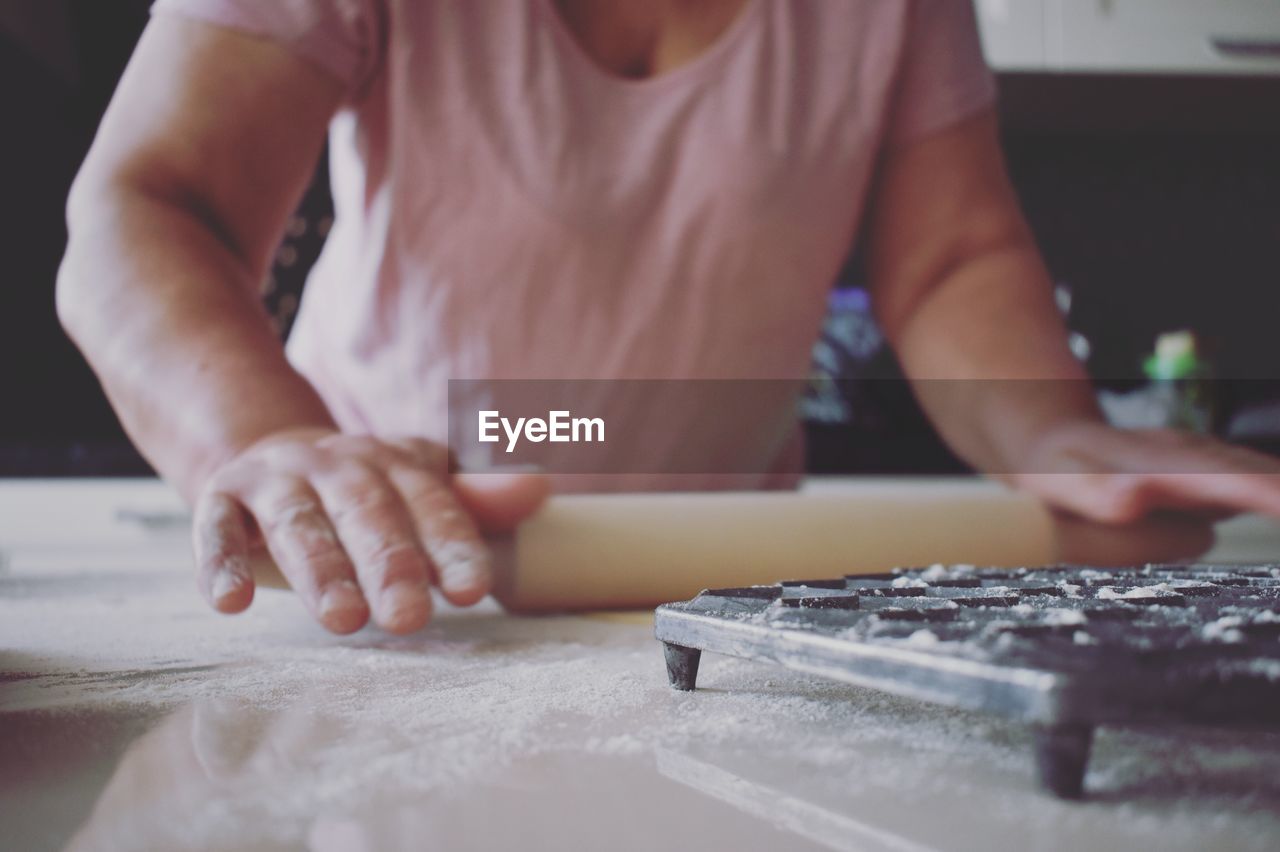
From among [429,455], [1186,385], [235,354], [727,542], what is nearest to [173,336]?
[235,354]

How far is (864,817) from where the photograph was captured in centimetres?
17

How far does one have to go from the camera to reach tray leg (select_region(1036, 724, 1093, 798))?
6.7 inches

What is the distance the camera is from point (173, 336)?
53 centimetres

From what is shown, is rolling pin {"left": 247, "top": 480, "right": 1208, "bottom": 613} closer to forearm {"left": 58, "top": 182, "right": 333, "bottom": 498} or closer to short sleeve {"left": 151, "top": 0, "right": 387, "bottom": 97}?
forearm {"left": 58, "top": 182, "right": 333, "bottom": 498}

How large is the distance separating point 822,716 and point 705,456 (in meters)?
0.68

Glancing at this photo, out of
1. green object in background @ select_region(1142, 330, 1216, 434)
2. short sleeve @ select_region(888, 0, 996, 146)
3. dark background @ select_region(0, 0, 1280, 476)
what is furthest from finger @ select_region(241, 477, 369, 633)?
green object in background @ select_region(1142, 330, 1216, 434)

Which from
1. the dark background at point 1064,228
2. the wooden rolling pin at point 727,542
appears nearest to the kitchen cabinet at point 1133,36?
the dark background at point 1064,228

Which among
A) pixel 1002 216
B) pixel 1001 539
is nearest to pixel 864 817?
pixel 1001 539

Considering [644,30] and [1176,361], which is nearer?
[644,30]

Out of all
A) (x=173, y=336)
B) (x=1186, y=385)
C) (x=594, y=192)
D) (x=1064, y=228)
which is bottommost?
(x=1186, y=385)

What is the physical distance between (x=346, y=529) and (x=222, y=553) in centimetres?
5

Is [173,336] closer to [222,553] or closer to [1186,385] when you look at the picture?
[222,553]

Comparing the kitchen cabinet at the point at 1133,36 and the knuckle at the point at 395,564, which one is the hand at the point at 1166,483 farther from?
the kitchen cabinet at the point at 1133,36

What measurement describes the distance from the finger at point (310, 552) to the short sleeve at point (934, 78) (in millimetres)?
696
